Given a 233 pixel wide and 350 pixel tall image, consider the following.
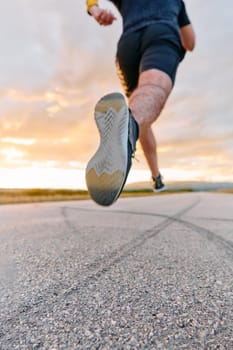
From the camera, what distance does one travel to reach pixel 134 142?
1.42 m

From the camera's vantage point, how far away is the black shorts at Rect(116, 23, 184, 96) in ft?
5.58

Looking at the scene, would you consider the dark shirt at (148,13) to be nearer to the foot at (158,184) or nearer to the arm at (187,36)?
the arm at (187,36)

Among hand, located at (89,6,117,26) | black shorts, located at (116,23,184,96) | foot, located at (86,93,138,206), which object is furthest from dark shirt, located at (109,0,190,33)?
foot, located at (86,93,138,206)

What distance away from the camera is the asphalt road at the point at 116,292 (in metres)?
0.76

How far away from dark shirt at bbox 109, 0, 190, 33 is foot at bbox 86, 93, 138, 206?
24.0 inches

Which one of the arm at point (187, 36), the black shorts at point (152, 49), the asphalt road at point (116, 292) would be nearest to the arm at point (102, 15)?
the black shorts at point (152, 49)

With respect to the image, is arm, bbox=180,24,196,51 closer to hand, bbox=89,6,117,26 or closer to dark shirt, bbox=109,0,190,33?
dark shirt, bbox=109,0,190,33

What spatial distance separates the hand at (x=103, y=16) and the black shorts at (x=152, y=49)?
0.48 feet

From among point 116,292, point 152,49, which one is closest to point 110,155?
point 116,292

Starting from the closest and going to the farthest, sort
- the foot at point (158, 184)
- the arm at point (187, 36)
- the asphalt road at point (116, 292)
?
the asphalt road at point (116, 292), the arm at point (187, 36), the foot at point (158, 184)

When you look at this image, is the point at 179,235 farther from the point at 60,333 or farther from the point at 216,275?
the point at 60,333

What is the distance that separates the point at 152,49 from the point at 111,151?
0.71 meters

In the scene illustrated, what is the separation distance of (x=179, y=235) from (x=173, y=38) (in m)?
1.16

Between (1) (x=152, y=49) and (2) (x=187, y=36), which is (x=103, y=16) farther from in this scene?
(2) (x=187, y=36)
